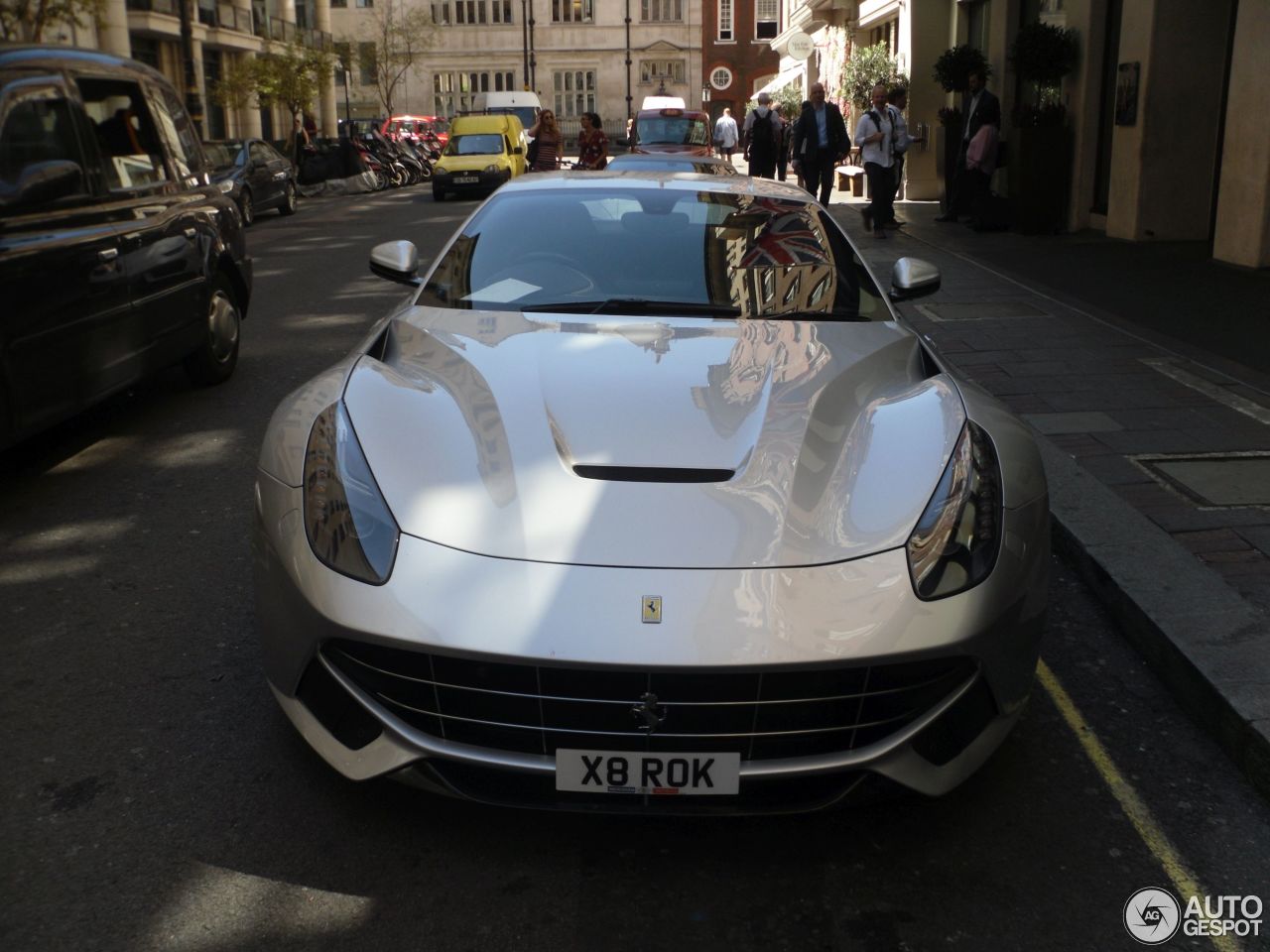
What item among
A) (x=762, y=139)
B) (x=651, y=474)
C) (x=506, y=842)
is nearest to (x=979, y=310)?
(x=651, y=474)

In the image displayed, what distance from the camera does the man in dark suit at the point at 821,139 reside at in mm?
16594

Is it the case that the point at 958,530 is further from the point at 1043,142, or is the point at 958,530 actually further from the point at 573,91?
the point at 573,91

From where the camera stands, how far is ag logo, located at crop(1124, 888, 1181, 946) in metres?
2.55

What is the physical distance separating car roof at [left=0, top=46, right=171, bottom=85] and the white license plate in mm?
4678

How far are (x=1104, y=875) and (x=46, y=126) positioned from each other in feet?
17.4

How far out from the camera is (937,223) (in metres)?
17.2

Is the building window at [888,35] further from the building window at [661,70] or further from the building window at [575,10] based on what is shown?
the building window at [575,10]

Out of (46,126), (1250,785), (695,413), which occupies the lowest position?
(1250,785)

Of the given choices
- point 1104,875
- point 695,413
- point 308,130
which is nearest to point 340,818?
point 695,413

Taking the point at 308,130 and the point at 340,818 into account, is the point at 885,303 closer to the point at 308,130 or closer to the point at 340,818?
the point at 340,818

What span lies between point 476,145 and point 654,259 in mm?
25680

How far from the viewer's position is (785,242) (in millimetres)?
4449

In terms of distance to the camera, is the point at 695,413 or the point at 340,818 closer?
the point at 340,818

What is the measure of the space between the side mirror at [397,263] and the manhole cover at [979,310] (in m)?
5.72
